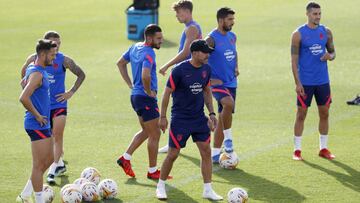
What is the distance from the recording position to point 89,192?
11906 mm

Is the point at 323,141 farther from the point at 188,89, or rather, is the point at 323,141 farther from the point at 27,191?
the point at 27,191

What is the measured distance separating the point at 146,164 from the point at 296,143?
8.58 feet

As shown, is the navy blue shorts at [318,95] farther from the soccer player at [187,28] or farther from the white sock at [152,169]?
the white sock at [152,169]

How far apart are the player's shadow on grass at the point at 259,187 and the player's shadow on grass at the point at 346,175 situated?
967 millimetres

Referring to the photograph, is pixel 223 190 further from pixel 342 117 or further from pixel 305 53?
pixel 342 117

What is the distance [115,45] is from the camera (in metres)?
29.5

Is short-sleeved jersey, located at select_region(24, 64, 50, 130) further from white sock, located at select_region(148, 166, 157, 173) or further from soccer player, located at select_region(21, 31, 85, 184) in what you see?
white sock, located at select_region(148, 166, 157, 173)

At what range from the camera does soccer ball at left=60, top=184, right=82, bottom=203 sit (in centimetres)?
1162

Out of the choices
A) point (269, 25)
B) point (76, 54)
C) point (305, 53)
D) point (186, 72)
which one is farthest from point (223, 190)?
point (269, 25)

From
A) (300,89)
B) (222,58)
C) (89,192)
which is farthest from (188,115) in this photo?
(300,89)

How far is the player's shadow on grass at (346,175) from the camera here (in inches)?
506

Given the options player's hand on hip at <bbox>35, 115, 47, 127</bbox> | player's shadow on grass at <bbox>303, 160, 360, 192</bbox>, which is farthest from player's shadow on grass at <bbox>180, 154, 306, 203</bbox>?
player's hand on hip at <bbox>35, 115, 47, 127</bbox>

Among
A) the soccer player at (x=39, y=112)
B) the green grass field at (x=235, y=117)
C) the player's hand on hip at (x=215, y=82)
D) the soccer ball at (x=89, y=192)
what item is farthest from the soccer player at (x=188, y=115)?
the player's hand on hip at (x=215, y=82)

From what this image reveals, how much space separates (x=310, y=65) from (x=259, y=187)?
8.94 feet
